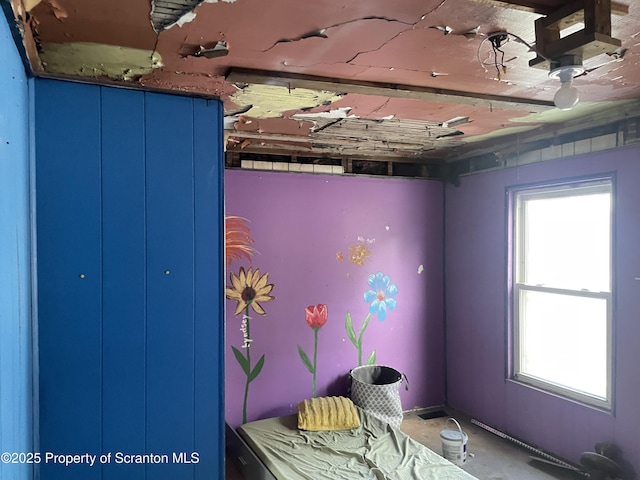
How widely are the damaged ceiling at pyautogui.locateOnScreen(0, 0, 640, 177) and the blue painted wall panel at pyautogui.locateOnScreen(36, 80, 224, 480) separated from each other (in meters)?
0.18

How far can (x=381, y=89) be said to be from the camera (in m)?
2.31

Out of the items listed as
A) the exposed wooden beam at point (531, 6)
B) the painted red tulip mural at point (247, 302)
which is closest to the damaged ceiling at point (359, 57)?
the exposed wooden beam at point (531, 6)

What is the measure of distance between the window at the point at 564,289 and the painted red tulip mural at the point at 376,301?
114 cm

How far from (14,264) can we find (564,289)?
11.8 feet

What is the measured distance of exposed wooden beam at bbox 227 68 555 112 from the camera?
7.07 ft

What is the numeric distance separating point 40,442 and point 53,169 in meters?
1.05

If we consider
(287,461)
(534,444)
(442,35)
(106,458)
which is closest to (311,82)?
(442,35)

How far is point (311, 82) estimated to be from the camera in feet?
7.27

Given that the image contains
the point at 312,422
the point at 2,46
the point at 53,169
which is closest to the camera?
the point at 2,46

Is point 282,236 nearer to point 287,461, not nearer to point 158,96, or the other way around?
point 287,461

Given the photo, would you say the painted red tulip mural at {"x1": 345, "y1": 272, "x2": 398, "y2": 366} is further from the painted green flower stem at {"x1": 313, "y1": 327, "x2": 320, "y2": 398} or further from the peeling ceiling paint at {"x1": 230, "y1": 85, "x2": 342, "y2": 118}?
the peeling ceiling paint at {"x1": 230, "y1": 85, "x2": 342, "y2": 118}

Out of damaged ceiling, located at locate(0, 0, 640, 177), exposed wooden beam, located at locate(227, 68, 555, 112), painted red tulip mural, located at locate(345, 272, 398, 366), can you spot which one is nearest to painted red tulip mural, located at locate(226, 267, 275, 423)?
painted red tulip mural, located at locate(345, 272, 398, 366)

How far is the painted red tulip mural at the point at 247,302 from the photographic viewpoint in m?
3.89

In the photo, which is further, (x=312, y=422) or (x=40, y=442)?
(x=312, y=422)
